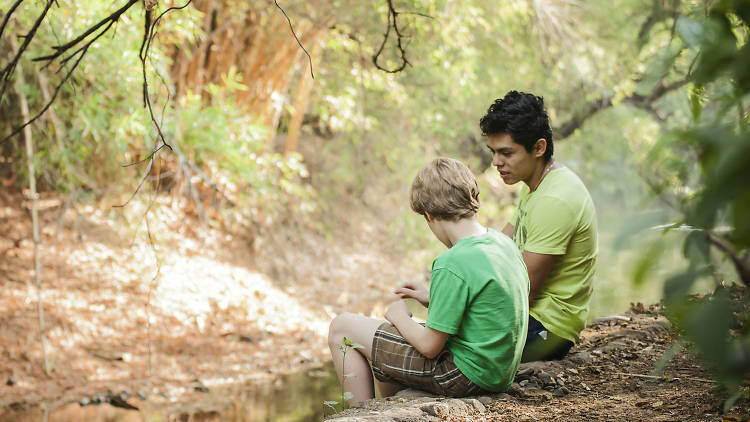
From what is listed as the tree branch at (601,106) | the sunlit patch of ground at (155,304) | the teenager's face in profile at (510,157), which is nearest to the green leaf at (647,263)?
the teenager's face in profile at (510,157)

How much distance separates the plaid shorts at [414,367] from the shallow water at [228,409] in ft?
8.41

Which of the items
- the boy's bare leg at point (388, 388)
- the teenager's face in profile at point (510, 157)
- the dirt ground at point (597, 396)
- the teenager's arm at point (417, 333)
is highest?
the teenager's face in profile at point (510, 157)

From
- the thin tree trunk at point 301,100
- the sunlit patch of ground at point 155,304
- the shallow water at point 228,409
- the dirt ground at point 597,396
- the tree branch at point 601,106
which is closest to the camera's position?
the dirt ground at point 597,396

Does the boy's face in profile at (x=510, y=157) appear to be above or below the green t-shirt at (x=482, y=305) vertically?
above

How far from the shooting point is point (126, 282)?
6.91 metres

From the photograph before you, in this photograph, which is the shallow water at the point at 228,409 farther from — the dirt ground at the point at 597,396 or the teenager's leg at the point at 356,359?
the dirt ground at the point at 597,396

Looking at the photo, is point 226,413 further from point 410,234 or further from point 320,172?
point 320,172

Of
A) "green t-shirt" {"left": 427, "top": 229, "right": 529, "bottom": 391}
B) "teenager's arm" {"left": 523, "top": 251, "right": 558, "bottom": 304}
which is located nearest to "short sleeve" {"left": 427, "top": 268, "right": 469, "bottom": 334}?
"green t-shirt" {"left": 427, "top": 229, "right": 529, "bottom": 391}

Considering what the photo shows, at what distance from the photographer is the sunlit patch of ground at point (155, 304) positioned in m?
5.54

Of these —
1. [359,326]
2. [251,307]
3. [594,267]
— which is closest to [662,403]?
[594,267]

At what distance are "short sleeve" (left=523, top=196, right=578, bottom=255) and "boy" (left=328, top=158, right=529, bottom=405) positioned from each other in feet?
1.20

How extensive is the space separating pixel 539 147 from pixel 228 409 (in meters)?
3.40

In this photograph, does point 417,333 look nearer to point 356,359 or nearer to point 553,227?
point 356,359

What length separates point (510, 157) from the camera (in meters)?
2.82
